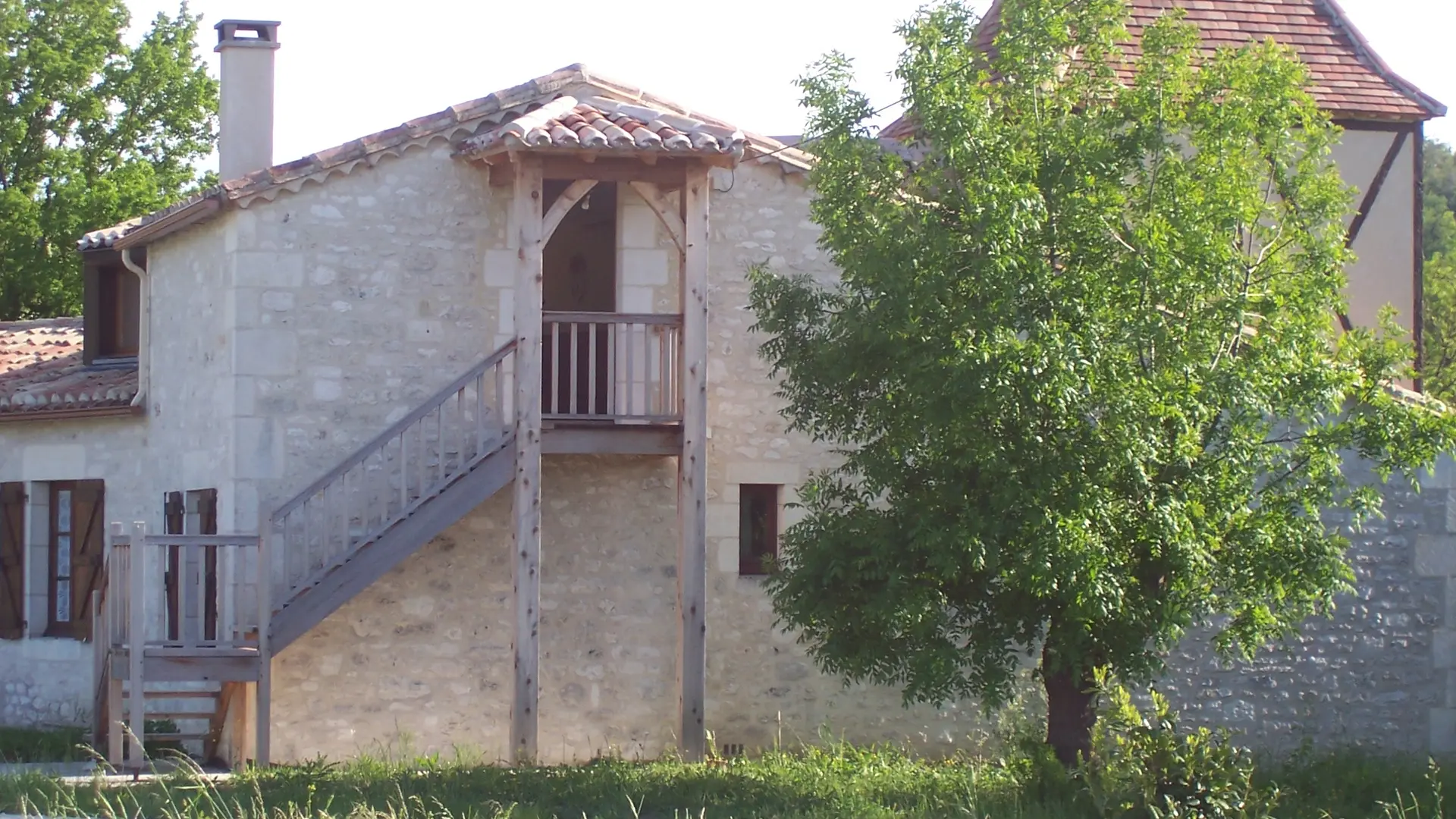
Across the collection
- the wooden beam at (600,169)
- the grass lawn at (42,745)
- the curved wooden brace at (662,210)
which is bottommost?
the grass lawn at (42,745)

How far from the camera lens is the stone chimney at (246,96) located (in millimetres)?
15922

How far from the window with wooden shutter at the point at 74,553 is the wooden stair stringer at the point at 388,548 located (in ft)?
14.5

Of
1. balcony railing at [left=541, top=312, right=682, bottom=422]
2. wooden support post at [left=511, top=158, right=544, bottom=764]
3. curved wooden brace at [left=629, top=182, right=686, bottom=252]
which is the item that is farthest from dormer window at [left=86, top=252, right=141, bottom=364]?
curved wooden brace at [left=629, top=182, right=686, bottom=252]

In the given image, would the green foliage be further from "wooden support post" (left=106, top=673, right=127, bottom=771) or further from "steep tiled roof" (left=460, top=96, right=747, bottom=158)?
"wooden support post" (left=106, top=673, right=127, bottom=771)

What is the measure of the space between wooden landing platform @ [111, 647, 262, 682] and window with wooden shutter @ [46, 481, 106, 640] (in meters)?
4.00

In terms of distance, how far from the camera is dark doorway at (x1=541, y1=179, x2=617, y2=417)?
49.4 ft

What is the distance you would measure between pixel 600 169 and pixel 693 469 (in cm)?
240

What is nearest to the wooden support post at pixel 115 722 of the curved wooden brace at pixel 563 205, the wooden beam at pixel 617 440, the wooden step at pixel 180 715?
the wooden step at pixel 180 715

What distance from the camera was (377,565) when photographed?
13.2 metres

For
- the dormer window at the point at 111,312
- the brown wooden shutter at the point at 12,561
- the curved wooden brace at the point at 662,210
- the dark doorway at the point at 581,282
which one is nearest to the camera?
the curved wooden brace at the point at 662,210

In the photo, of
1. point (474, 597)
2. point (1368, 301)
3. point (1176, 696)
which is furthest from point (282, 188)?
point (1368, 301)

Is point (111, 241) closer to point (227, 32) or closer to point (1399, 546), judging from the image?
point (227, 32)

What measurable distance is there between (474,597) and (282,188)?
11.8ft

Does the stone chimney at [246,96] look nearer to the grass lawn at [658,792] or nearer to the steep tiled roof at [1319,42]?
the grass lawn at [658,792]
